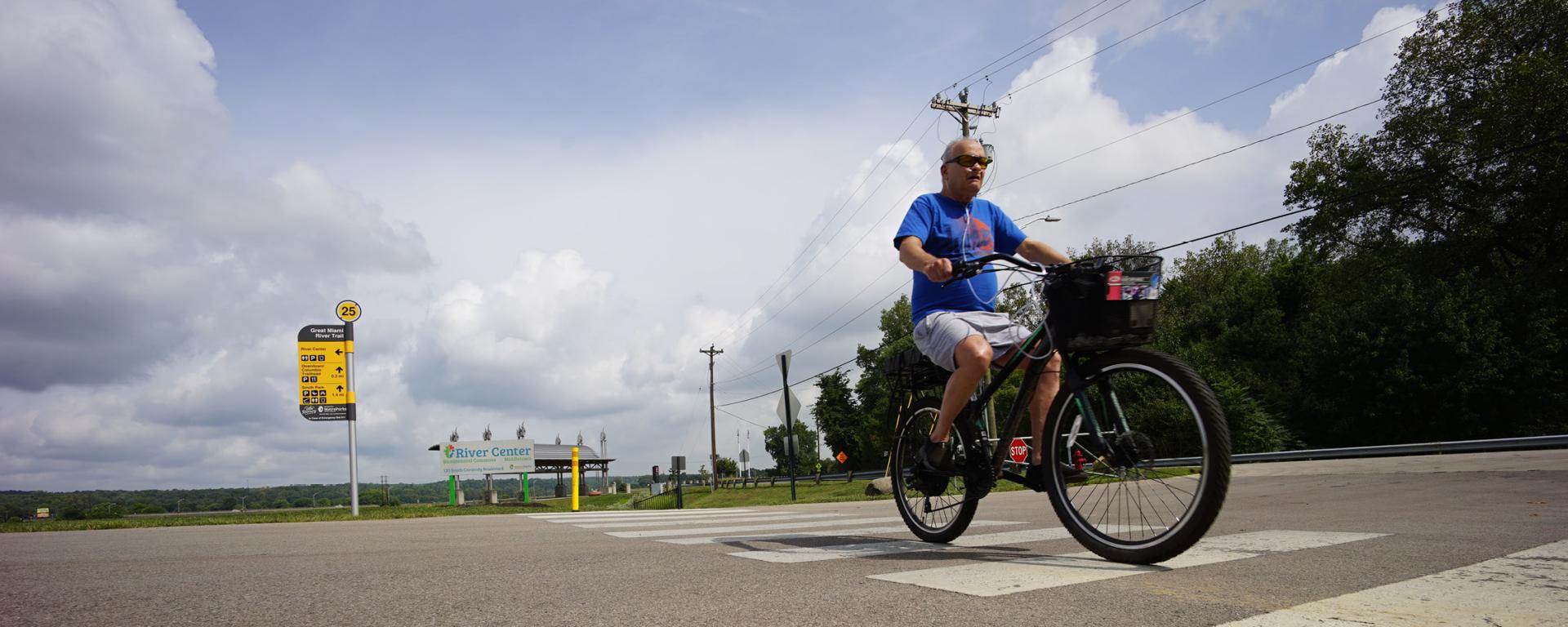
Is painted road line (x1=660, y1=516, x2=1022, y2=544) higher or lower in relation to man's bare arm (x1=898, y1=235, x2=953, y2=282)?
lower

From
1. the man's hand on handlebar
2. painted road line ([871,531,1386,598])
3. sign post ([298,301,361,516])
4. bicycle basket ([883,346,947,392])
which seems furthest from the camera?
sign post ([298,301,361,516])

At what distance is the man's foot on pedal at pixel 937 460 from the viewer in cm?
391

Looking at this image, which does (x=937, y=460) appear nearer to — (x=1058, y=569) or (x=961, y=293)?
(x=961, y=293)

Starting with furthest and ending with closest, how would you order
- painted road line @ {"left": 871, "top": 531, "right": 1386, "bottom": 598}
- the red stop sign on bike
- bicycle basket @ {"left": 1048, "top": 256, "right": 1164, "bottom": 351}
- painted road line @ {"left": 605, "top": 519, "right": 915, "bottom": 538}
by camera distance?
painted road line @ {"left": 605, "top": 519, "right": 915, "bottom": 538}, the red stop sign on bike, bicycle basket @ {"left": 1048, "top": 256, "right": 1164, "bottom": 351}, painted road line @ {"left": 871, "top": 531, "right": 1386, "bottom": 598}

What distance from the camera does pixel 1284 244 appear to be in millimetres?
46844

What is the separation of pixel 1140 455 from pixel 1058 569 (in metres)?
0.53

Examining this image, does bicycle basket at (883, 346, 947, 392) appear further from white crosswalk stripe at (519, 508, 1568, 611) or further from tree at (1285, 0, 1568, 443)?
tree at (1285, 0, 1568, 443)

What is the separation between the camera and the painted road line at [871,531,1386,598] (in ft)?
8.21

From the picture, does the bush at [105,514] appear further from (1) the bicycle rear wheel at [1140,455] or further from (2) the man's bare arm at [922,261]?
(1) the bicycle rear wheel at [1140,455]

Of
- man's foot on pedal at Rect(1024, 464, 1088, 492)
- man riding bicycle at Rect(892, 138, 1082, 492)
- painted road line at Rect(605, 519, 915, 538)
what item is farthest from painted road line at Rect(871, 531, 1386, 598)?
painted road line at Rect(605, 519, 915, 538)

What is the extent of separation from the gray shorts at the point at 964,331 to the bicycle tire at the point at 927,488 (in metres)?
0.38

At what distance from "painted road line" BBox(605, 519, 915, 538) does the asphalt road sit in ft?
0.33

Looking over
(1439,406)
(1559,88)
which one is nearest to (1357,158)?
(1559,88)

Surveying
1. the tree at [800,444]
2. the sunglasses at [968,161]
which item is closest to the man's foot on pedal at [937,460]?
the sunglasses at [968,161]
